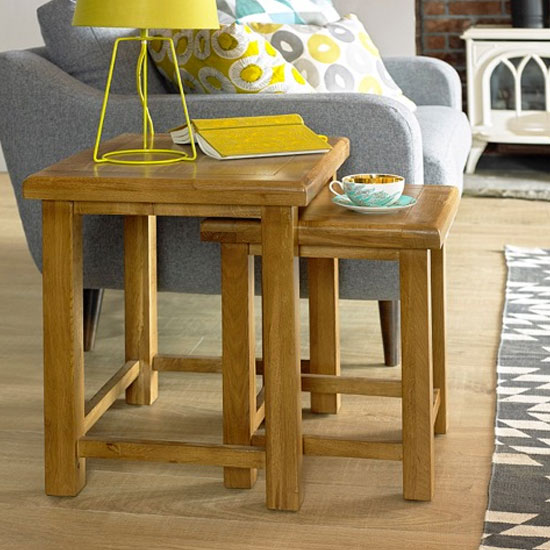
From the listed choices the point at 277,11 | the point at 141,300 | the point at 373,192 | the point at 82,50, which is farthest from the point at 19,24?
the point at 373,192

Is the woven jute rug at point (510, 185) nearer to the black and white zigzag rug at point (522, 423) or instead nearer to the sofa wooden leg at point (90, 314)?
the black and white zigzag rug at point (522, 423)

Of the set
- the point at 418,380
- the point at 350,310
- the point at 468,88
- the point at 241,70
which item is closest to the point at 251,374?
the point at 418,380

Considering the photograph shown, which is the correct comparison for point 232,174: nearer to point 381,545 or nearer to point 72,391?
point 72,391

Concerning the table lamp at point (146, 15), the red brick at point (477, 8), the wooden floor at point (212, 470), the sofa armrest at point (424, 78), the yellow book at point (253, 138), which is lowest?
the wooden floor at point (212, 470)

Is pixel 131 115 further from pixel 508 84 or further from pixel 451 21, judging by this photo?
pixel 451 21

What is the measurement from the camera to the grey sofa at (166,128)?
7.68 feet

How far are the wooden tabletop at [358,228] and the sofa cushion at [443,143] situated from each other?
646mm

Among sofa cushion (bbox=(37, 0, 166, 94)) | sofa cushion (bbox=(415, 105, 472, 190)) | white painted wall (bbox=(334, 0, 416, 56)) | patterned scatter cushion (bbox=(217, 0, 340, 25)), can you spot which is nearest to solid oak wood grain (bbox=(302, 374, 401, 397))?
sofa cushion (bbox=(415, 105, 472, 190))

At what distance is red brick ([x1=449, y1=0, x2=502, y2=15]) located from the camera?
4.88 meters

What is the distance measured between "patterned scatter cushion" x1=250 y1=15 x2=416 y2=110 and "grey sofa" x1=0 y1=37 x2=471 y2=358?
1.60 feet

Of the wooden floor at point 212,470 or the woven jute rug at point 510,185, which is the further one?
the woven jute rug at point 510,185

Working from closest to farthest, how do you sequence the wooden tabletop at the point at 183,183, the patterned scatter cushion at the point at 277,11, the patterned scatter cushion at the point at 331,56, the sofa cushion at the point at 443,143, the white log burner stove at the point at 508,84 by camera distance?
the wooden tabletop at the point at 183,183 → the sofa cushion at the point at 443,143 → the patterned scatter cushion at the point at 331,56 → the patterned scatter cushion at the point at 277,11 → the white log burner stove at the point at 508,84

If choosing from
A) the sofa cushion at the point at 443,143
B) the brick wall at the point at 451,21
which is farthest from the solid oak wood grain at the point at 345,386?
the brick wall at the point at 451,21

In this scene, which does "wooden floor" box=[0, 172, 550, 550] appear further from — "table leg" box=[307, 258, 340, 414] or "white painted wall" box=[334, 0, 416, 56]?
"white painted wall" box=[334, 0, 416, 56]
